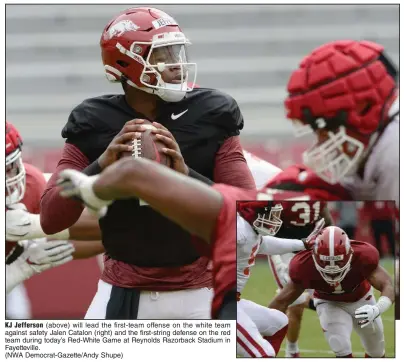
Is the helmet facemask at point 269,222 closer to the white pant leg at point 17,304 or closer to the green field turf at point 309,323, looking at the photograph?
the green field turf at point 309,323

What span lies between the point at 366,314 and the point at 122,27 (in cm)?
132

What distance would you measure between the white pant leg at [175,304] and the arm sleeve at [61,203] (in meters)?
0.26

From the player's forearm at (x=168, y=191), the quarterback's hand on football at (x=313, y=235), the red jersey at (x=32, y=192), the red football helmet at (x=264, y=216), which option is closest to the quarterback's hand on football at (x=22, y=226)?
the red jersey at (x=32, y=192)

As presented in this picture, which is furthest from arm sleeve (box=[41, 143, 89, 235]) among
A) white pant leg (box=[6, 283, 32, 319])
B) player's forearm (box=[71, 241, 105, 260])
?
white pant leg (box=[6, 283, 32, 319])

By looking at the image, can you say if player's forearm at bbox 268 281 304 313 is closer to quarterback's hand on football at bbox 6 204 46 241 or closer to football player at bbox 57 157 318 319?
quarterback's hand on football at bbox 6 204 46 241

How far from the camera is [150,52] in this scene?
2520 millimetres

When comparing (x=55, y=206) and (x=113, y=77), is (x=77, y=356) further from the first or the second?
(x=113, y=77)

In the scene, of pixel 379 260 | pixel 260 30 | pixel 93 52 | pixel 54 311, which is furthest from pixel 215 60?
pixel 379 260

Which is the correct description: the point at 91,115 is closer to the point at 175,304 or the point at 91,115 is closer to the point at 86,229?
the point at 175,304

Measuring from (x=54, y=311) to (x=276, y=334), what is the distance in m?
2.55

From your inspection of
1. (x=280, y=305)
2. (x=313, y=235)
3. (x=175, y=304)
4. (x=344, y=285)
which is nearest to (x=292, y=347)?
(x=280, y=305)

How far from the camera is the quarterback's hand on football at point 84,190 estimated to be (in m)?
1.93

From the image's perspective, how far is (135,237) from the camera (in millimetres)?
2488

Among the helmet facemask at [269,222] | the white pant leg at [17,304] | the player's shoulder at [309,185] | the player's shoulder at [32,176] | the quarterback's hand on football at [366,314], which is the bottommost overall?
the white pant leg at [17,304]
